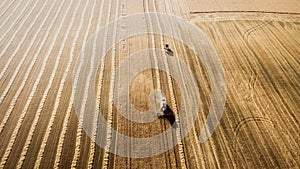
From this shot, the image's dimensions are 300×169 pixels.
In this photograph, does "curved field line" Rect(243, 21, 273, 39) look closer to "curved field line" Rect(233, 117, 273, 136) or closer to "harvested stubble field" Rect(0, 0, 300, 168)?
"harvested stubble field" Rect(0, 0, 300, 168)

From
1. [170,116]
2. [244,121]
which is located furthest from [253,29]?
[170,116]

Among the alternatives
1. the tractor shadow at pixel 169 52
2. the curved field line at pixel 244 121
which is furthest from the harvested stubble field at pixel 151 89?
the tractor shadow at pixel 169 52

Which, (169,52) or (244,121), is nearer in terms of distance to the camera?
(244,121)

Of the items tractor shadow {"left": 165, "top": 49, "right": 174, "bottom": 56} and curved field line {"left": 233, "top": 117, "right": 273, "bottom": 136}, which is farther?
tractor shadow {"left": 165, "top": 49, "right": 174, "bottom": 56}

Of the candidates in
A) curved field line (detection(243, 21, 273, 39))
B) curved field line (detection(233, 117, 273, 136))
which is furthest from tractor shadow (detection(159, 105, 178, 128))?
curved field line (detection(243, 21, 273, 39))

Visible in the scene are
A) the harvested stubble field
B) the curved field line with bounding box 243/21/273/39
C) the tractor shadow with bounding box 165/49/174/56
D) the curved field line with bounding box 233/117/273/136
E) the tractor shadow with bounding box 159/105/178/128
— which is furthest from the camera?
the curved field line with bounding box 243/21/273/39

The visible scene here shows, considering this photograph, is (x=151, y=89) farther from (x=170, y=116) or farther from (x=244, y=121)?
(x=244, y=121)

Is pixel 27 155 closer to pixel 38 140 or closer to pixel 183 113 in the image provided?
pixel 38 140

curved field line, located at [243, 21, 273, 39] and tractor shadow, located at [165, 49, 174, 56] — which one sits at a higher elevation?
curved field line, located at [243, 21, 273, 39]

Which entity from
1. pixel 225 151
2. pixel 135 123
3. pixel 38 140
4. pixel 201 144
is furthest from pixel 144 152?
pixel 38 140
